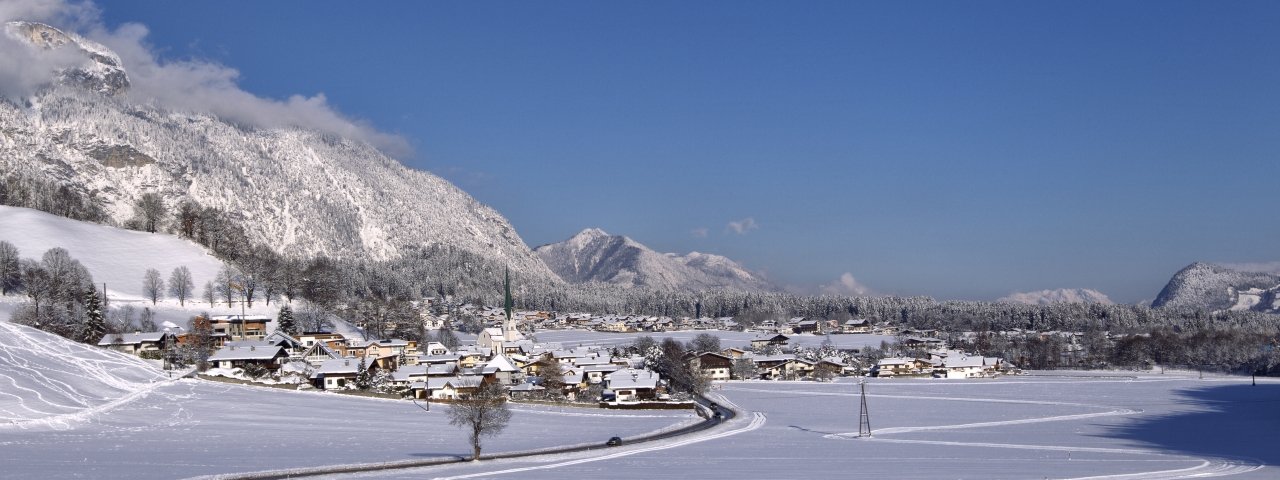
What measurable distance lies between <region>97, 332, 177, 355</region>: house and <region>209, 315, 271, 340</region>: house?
10443 millimetres

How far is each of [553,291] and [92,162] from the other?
85457 mm

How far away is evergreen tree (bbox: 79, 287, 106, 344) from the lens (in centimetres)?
6267

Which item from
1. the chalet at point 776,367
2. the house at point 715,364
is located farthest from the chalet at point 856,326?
the house at point 715,364

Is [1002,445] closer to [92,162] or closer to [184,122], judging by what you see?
[92,162]

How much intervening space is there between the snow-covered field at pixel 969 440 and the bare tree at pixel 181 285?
51.1 meters

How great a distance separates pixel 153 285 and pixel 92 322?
2242cm

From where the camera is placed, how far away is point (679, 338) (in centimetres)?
12256

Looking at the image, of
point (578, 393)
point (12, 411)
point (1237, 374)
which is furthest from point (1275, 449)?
point (1237, 374)

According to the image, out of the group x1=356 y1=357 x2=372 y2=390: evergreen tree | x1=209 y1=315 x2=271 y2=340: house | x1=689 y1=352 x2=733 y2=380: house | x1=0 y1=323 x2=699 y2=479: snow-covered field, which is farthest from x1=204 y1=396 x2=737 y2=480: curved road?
x1=209 y1=315 x2=271 y2=340: house

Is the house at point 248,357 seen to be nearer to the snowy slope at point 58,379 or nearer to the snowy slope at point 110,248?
the snowy slope at point 58,379

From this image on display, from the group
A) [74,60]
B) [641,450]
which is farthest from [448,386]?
[74,60]

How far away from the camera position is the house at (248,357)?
5875cm

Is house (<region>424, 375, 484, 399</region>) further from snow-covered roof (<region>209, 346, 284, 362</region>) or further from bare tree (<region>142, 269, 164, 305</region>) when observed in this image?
bare tree (<region>142, 269, 164, 305</region>)

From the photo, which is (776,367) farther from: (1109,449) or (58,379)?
(58,379)
